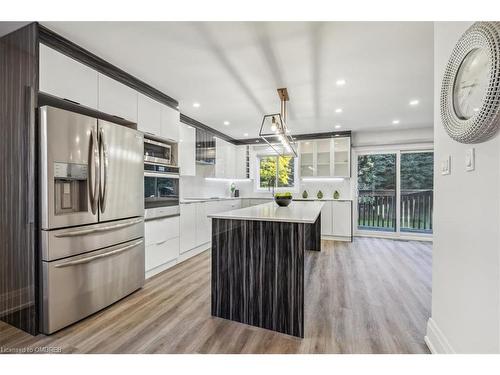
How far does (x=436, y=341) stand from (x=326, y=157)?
449cm

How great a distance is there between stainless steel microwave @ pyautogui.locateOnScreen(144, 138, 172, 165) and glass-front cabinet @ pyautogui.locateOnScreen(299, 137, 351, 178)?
138 inches

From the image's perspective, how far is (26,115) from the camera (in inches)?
75.0

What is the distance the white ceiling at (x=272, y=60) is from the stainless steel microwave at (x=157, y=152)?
726 mm

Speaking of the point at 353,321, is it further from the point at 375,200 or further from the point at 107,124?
the point at 375,200

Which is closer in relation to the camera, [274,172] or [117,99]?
[117,99]

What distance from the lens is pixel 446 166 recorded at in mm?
1562

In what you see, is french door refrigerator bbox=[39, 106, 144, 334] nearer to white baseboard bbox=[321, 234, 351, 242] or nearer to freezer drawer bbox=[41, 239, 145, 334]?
freezer drawer bbox=[41, 239, 145, 334]

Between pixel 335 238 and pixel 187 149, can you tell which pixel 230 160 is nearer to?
pixel 187 149

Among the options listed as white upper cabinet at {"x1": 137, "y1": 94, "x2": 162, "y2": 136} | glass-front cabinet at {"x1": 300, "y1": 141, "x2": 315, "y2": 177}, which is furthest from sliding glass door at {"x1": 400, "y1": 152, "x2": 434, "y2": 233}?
white upper cabinet at {"x1": 137, "y1": 94, "x2": 162, "y2": 136}

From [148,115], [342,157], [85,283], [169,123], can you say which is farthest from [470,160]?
[342,157]

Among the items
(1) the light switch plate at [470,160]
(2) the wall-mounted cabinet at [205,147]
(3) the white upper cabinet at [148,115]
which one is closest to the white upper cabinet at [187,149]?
(2) the wall-mounted cabinet at [205,147]

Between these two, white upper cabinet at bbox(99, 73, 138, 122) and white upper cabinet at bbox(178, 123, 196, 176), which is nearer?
white upper cabinet at bbox(99, 73, 138, 122)

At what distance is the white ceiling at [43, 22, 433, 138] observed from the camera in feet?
6.39

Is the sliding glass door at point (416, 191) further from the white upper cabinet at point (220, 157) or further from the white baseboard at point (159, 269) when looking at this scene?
A: the white baseboard at point (159, 269)
